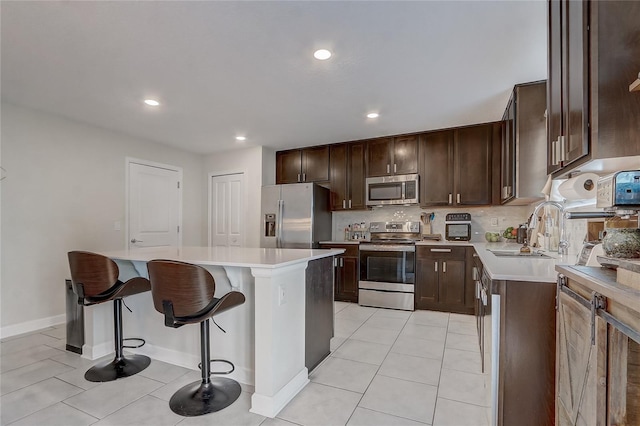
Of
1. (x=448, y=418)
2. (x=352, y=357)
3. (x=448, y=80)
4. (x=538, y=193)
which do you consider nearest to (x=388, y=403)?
(x=448, y=418)

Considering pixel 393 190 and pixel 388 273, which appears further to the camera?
pixel 393 190

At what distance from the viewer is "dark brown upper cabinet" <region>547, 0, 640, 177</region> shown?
1024 millimetres

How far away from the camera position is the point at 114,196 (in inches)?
160

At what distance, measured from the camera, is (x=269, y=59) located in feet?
7.77

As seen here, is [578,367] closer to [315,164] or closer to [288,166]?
[315,164]

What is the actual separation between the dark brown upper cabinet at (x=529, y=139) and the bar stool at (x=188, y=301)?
2.73 m

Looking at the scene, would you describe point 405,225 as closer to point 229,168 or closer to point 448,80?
point 448,80

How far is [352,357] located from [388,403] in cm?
68

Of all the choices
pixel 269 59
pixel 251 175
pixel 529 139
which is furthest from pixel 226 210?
pixel 529 139

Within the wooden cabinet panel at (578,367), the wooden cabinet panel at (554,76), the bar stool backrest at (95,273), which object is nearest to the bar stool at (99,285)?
the bar stool backrest at (95,273)

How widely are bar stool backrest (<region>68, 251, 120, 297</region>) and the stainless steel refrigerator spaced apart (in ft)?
8.46

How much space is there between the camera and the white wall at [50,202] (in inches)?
124

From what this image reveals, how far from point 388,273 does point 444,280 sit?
2.30 feet

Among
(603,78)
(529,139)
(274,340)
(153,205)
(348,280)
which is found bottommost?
(348,280)
